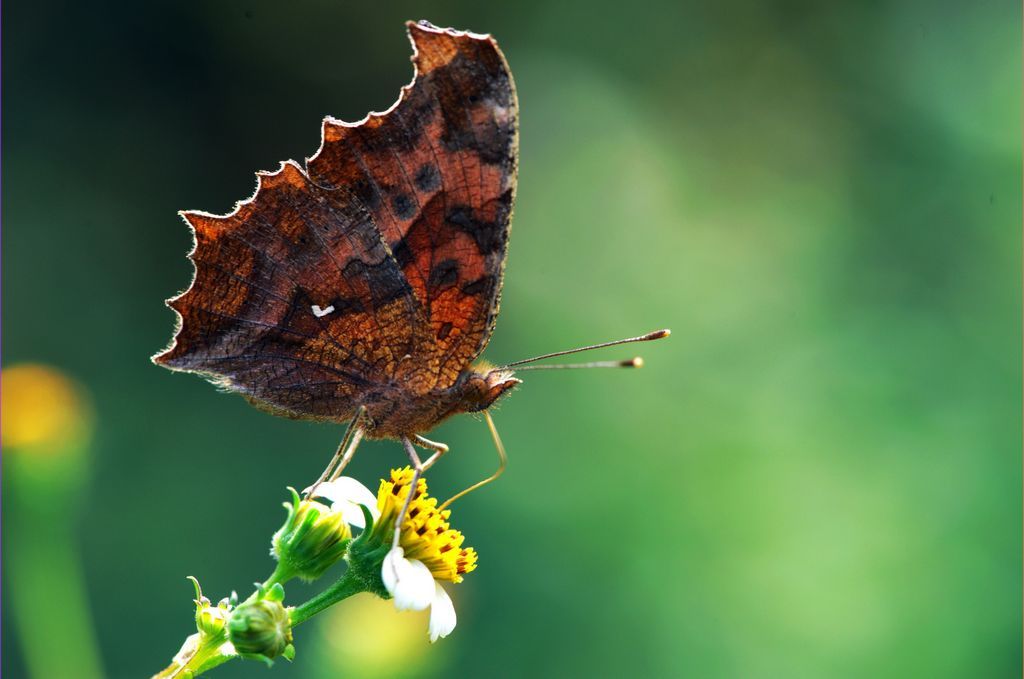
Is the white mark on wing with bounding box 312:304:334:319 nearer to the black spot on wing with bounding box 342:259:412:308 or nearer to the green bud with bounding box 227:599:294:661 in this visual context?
the black spot on wing with bounding box 342:259:412:308

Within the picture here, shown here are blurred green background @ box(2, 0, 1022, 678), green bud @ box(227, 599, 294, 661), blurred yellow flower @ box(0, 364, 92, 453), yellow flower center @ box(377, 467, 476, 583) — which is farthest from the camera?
blurred green background @ box(2, 0, 1022, 678)

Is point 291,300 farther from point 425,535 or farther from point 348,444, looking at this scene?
point 425,535

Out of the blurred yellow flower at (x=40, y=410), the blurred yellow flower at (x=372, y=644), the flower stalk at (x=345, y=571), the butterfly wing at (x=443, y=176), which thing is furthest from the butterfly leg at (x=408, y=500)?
the blurred yellow flower at (x=40, y=410)

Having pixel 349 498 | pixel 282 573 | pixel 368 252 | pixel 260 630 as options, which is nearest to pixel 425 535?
pixel 349 498

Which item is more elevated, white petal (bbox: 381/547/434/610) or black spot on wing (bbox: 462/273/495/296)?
black spot on wing (bbox: 462/273/495/296)

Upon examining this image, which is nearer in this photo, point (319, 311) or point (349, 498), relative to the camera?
point (349, 498)

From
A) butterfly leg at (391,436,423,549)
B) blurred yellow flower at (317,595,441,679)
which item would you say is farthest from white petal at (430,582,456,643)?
blurred yellow flower at (317,595,441,679)
